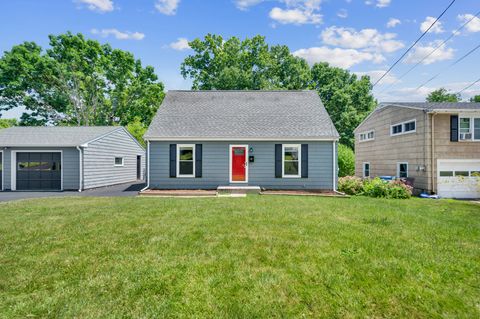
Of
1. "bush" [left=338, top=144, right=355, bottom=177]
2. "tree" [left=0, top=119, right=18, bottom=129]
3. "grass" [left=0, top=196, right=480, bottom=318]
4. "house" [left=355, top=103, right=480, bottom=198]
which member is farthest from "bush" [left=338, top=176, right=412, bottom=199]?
"tree" [left=0, top=119, right=18, bottom=129]

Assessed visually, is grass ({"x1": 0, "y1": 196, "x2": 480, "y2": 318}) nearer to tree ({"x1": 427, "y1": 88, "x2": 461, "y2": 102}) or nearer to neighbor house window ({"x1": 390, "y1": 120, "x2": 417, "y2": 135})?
neighbor house window ({"x1": 390, "y1": 120, "x2": 417, "y2": 135})

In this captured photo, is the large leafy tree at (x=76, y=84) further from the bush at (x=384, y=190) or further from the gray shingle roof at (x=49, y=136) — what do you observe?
the bush at (x=384, y=190)

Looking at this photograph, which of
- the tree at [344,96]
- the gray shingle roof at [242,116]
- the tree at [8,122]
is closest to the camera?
the gray shingle roof at [242,116]

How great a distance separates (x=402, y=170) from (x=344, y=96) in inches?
655

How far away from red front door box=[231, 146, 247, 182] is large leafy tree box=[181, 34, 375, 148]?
688 inches

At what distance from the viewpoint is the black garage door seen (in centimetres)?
1431

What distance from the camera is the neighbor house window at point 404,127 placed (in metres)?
14.7

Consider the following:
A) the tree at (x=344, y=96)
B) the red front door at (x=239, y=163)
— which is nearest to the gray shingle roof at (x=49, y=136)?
the red front door at (x=239, y=163)

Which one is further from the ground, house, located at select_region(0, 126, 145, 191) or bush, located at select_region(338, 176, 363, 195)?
house, located at select_region(0, 126, 145, 191)

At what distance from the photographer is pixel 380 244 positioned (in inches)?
187

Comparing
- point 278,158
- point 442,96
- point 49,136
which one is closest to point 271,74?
point 278,158

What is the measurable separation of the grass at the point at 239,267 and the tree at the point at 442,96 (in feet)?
165

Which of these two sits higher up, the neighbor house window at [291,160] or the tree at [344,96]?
the tree at [344,96]

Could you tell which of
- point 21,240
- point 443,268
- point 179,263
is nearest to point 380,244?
point 443,268
